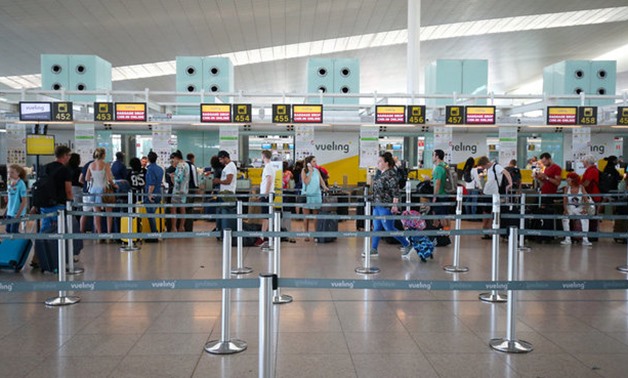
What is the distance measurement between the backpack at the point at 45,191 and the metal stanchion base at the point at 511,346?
21.3 feet

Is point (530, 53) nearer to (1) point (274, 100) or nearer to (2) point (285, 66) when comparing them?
(2) point (285, 66)

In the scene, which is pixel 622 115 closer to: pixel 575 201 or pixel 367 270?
pixel 575 201

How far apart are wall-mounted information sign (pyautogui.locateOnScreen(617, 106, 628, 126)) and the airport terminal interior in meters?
0.07

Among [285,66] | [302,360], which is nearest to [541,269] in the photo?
[302,360]

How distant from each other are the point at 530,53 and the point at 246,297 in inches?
1218

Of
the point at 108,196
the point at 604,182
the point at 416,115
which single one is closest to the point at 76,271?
the point at 108,196

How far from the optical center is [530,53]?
32.2 meters

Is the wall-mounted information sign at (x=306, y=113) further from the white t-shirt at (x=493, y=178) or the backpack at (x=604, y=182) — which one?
the backpack at (x=604, y=182)

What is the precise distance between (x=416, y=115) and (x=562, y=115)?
4.16 m

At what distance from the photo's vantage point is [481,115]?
14227 mm

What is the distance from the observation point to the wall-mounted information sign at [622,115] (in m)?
14.3

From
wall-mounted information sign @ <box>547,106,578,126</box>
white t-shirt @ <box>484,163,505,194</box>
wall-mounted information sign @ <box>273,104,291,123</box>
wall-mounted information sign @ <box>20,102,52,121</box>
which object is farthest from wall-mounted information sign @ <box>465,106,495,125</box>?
wall-mounted information sign @ <box>20,102,52,121</box>

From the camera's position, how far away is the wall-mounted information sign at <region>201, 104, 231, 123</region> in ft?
44.7

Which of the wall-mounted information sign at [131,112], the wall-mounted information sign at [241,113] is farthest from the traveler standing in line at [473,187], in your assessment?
the wall-mounted information sign at [131,112]
